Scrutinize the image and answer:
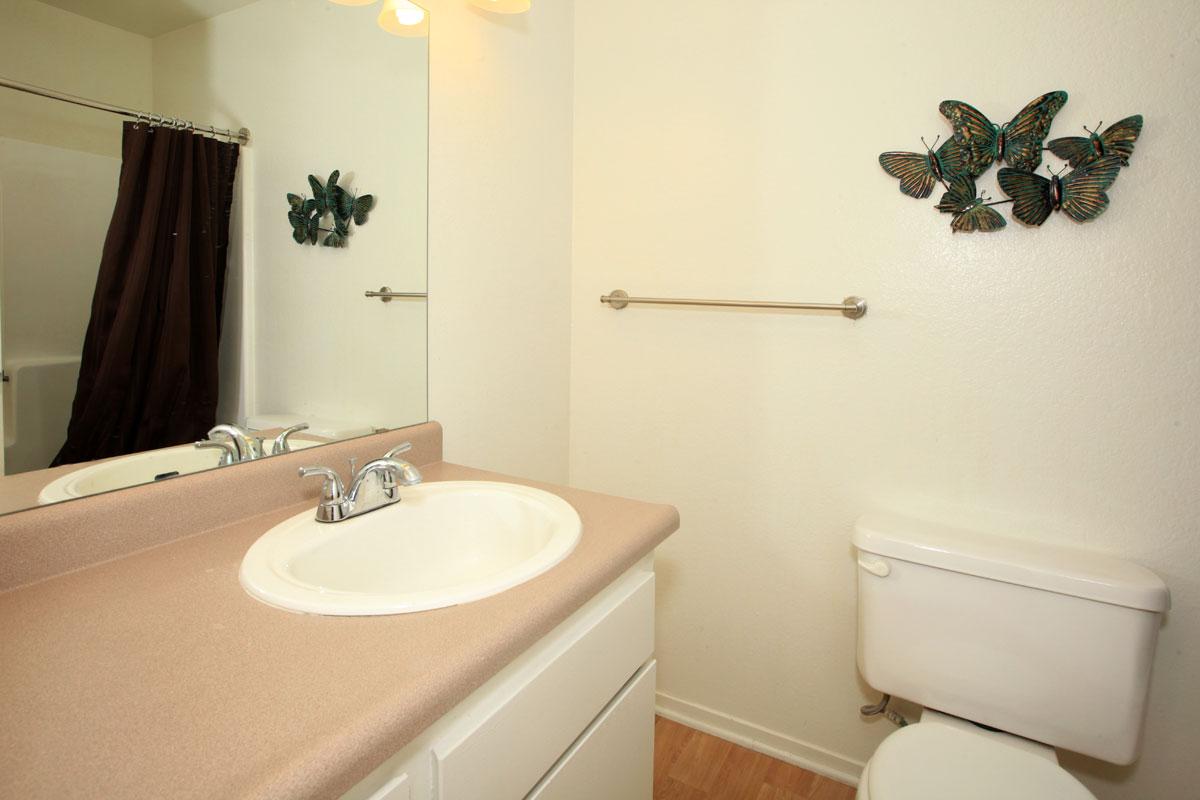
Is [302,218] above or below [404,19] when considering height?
below

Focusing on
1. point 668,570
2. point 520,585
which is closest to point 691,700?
point 668,570

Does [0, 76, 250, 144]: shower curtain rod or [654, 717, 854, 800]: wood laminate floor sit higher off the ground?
[0, 76, 250, 144]: shower curtain rod

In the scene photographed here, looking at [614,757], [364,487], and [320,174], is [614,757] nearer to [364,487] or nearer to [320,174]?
[364,487]

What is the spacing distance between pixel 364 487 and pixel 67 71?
675 millimetres

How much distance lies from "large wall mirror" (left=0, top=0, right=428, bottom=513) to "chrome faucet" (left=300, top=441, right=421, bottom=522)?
0.14 m

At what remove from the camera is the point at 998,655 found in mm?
1217

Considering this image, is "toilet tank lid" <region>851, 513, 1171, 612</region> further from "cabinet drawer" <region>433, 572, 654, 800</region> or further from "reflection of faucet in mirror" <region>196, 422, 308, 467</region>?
"reflection of faucet in mirror" <region>196, 422, 308, 467</region>

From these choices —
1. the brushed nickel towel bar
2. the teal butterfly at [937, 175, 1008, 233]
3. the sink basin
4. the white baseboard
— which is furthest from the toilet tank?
the sink basin

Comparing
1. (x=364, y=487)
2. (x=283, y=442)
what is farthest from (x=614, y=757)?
(x=283, y=442)

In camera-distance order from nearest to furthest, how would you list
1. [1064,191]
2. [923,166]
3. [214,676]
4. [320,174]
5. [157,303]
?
[214,676] → [157,303] → [320,174] → [1064,191] → [923,166]

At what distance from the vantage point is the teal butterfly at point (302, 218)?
107 centimetres

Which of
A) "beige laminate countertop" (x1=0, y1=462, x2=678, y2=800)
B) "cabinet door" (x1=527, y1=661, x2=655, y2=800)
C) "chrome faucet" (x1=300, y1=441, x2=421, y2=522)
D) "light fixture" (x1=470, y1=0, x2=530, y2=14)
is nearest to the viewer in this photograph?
"beige laminate countertop" (x1=0, y1=462, x2=678, y2=800)

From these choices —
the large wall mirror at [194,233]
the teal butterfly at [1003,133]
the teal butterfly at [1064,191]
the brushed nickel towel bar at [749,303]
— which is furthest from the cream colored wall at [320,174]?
the teal butterfly at [1064,191]

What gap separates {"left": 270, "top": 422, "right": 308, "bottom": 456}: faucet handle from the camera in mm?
1046
